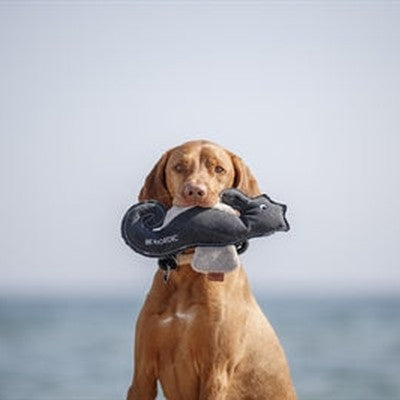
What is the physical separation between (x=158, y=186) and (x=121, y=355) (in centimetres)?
1500

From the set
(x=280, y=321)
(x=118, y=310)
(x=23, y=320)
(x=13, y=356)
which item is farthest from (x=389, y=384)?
(x=118, y=310)

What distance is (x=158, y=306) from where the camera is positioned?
4.81m

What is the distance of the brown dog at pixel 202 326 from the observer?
4.72 m

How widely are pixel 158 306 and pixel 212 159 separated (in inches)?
27.1

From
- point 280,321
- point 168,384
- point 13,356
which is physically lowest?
point 168,384

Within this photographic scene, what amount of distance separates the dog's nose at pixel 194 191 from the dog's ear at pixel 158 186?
327 mm

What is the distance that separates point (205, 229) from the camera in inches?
178

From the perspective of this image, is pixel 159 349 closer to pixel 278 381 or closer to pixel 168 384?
pixel 168 384

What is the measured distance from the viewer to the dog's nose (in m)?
4.58

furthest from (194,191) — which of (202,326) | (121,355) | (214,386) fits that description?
(121,355)

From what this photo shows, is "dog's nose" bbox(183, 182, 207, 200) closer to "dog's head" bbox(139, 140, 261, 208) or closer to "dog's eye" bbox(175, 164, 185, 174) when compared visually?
"dog's head" bbox(139, 140, 261, 208)

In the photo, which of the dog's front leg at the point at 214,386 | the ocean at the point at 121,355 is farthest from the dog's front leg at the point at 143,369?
the ocean at the point at 121,355

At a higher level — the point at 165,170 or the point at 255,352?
the point at 165,170

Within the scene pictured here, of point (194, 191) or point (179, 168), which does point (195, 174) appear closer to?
point (179, 168)
